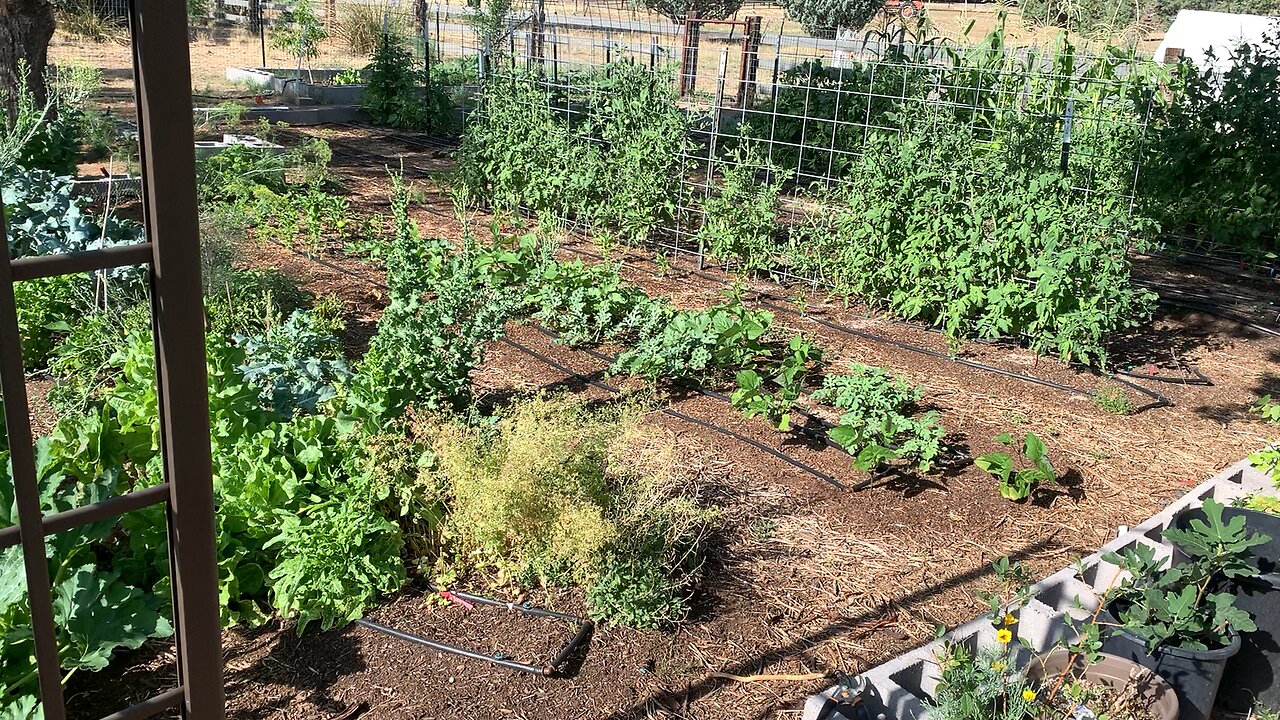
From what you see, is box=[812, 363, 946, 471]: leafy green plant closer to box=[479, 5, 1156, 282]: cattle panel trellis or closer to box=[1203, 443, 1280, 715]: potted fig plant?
box=[1203, 443, 1280, 715]: potted fig plant

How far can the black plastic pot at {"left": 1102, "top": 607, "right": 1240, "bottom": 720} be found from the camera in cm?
305

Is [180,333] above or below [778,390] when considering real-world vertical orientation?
above

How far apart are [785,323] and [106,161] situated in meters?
7.48

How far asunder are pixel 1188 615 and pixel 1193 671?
0.20 m

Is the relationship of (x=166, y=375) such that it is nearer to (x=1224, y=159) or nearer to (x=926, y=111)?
(x=926, y=111)

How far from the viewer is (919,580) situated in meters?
3.88

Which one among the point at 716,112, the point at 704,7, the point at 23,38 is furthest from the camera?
the point at 704,7

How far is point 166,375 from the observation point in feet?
5.77

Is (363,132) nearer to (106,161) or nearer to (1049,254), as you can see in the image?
(106,161)

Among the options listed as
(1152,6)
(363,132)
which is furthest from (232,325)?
Result: (1152,6)

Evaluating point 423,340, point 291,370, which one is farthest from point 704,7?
point 291,370

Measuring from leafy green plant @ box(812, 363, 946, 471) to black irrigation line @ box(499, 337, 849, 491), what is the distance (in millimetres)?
180

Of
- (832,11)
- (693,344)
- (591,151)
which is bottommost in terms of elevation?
(693,344)

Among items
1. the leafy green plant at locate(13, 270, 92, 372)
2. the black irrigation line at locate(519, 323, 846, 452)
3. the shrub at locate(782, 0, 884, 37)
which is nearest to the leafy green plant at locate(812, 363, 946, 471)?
the black irrigation line at locate(519, 323, 846, 452)
